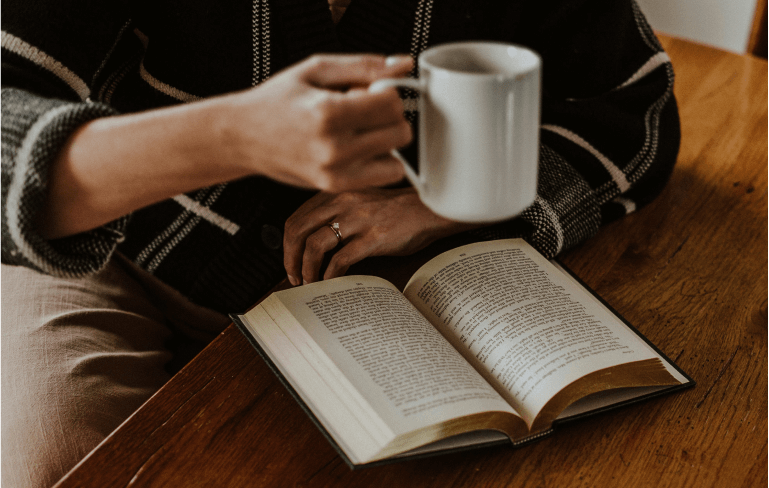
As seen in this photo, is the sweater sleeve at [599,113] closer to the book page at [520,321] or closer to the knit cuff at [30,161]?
the book page at [520,321]

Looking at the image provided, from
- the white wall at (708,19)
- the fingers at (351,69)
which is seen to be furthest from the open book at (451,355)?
the white wall at (708,19)

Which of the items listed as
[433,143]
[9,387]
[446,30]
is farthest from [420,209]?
[9,387]

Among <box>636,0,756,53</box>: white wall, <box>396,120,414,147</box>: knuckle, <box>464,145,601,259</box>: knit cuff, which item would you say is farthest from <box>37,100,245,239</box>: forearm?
<box>636,0,756,53</box>: white wall

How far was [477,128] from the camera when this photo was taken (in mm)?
452

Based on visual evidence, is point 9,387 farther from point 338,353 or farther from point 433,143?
point 433,143

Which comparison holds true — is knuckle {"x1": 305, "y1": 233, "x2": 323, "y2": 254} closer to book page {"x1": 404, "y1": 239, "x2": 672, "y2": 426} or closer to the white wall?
book page {"x1": 404, "y1": 239, "x2": 672, "y2": 426}

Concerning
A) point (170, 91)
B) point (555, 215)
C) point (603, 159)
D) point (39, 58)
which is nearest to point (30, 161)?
point (39, 58)

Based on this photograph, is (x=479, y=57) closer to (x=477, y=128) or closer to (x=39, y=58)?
(x=477, y=128)

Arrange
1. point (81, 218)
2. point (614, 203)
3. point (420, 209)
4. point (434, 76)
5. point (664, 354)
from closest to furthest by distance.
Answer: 1. point (434, 76)
2. point (81, 218)
3. point (664, 354)
4. point (420, 209)
5. point (614, 203)

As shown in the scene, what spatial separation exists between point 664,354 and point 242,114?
0.52 m

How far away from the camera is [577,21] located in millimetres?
940

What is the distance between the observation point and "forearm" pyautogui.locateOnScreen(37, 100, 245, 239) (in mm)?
496

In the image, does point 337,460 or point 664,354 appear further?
point 664,354

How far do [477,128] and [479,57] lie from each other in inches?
3.3
